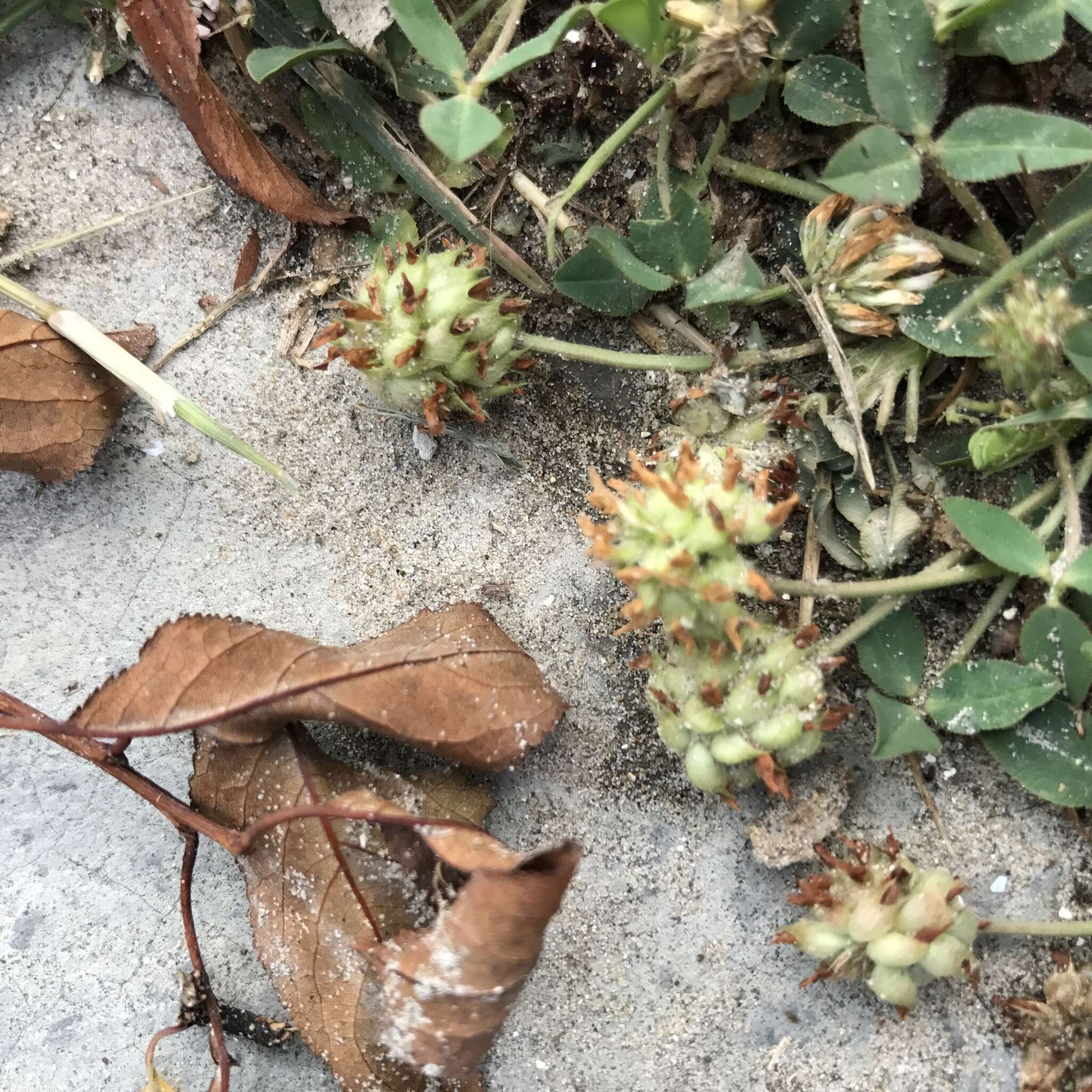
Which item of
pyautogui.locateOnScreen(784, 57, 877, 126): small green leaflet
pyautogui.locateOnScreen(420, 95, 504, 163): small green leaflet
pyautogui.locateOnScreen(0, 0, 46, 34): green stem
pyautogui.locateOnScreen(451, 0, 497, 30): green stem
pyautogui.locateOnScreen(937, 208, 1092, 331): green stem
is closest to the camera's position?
pyautogui.locateOnScreen(420, 95, 504, 163): small green leaflet

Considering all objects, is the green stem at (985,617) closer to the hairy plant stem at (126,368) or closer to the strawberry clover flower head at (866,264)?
the strawberry clover flower head at (866,264)

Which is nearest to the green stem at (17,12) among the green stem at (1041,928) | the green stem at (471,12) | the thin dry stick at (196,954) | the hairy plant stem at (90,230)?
the hairy plant stem at (90,230)

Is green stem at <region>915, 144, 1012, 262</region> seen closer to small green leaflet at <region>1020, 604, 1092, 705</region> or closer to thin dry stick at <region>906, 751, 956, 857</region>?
small green leaflet at <region>1020, 604, 1092, 705</region>

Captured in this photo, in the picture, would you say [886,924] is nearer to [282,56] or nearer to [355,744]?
[355,744]

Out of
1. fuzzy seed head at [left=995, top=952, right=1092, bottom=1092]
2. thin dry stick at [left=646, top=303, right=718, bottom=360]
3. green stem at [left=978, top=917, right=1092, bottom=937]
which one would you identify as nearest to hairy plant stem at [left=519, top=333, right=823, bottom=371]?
thin dry stick at [left=646, top=303, right=718, bottom=360]

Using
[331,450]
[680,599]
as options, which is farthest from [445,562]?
[680,599]

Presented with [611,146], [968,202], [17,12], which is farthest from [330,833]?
[17,12]

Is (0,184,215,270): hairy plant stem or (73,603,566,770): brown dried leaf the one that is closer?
(73,603,566,770): brown dried leaf
